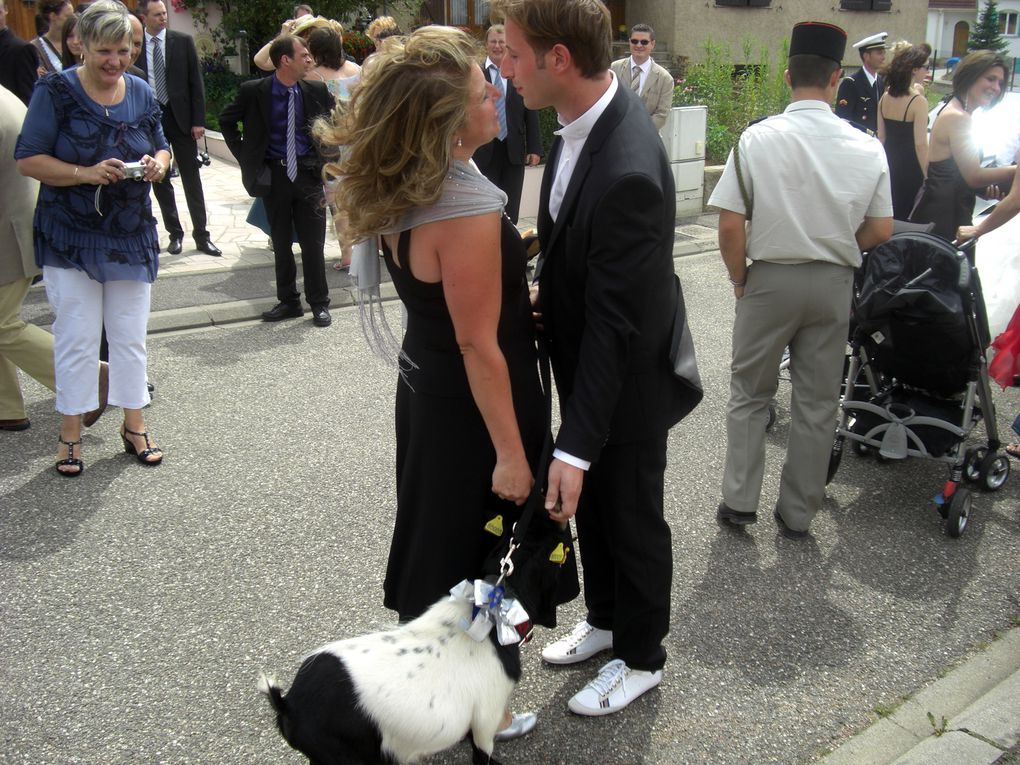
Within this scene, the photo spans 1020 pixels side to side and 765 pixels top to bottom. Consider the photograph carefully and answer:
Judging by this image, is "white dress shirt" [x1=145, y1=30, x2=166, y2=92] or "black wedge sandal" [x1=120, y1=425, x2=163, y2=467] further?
"white dress shirt" [x1=145, y1=30, x2=166, y2=92]

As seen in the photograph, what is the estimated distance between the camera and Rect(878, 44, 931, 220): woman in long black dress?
640cm

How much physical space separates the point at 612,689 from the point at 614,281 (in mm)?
1412

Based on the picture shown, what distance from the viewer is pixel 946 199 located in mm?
5781

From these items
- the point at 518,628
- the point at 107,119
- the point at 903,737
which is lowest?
the point at 903,737

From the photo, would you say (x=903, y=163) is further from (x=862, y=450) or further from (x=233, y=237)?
(x=233, y=237)

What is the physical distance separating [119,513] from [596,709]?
7.96ft

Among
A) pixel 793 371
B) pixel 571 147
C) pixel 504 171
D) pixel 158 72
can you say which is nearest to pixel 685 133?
pixel 504 171

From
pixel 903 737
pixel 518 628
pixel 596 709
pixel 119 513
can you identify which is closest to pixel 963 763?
pixel 903 737

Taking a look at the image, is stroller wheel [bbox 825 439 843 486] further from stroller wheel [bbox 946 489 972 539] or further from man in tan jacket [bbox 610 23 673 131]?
man in tan jacket [bbox 610 23 673 131]

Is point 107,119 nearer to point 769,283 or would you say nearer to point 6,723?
point 6,723

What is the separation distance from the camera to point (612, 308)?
7.25ft

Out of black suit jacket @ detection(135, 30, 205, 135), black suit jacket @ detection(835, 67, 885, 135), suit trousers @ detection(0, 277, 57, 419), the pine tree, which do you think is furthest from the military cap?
the pine tree

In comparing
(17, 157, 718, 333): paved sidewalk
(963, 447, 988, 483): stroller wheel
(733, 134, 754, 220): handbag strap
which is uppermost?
(733, 134, 754, 220): handbag strap

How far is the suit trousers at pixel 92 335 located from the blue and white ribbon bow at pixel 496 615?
9.85 ft
